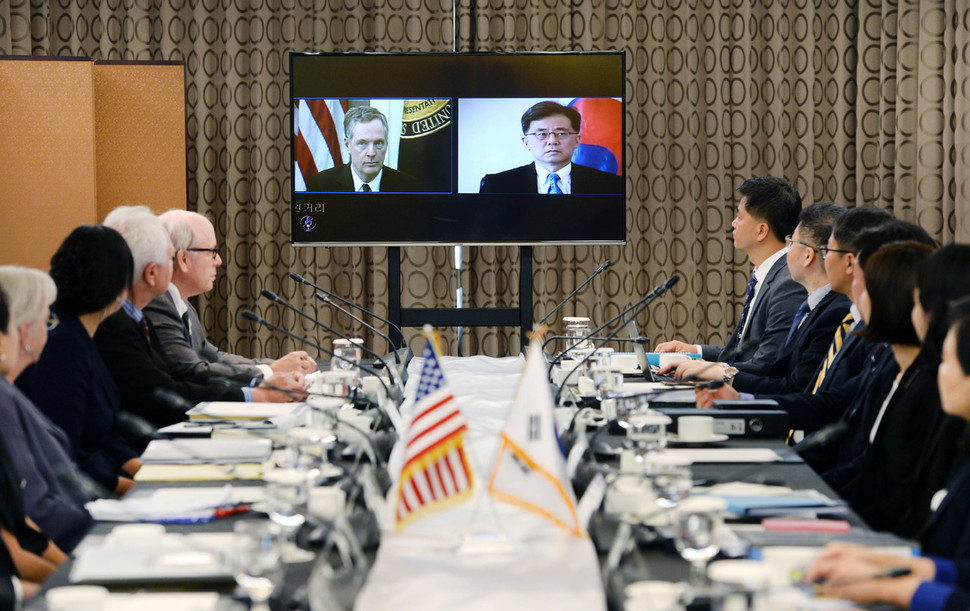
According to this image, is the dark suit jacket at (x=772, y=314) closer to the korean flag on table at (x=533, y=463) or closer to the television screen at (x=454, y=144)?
the television screen at (x=454, y=144)

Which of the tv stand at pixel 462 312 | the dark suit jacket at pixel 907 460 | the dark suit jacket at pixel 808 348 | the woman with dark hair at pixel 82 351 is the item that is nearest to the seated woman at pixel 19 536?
the woman with dark hair at pixel 82 351

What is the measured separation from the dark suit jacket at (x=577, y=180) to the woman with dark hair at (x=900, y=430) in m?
2.78

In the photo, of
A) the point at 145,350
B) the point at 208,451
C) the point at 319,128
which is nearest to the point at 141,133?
the point at 319,128

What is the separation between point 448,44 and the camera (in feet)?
19.3

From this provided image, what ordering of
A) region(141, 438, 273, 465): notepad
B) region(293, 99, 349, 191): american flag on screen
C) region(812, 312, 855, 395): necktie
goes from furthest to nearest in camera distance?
1. region(293, 99, 349, 191): american flag on screen
2. region(812, 312, 855, 395): necktie
3. region(141, 438, 273, 465): notepad

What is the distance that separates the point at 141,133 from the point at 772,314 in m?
3.30

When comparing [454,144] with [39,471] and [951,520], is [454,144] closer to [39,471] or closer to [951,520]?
[39,471]

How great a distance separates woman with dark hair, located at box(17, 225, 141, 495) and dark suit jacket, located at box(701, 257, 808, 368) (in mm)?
2146

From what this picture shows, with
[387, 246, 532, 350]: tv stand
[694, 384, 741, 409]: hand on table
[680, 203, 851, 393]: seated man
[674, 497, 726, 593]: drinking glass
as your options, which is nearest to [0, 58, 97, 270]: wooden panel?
[387, 246, 532, 350]: tv stand

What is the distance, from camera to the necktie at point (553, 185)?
16.7ft

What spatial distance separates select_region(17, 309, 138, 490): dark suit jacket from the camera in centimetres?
249

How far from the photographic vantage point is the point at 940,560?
1445 millimetres

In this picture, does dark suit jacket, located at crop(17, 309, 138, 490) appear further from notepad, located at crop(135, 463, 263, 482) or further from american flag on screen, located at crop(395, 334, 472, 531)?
american flag on screen, located at crop(395, 334, 472, 531)

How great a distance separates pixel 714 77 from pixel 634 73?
454 millimetres
